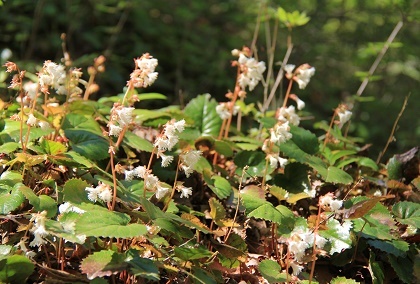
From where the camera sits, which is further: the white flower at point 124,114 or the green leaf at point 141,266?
the white flower at point 124,114

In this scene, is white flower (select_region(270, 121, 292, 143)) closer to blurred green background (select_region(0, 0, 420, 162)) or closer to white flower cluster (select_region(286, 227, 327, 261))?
white flower cluster (select_region(286, 227, 327, 261))

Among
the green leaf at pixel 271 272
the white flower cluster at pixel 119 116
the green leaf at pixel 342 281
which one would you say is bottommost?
the green leaf at pixel 342 281

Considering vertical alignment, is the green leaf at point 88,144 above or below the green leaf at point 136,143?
above

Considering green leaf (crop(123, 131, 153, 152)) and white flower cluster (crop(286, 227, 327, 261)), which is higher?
white flower cluster (crop(286, 227, 327, 261))

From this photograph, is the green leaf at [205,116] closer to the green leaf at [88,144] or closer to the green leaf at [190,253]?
the green leaf at [88,144]

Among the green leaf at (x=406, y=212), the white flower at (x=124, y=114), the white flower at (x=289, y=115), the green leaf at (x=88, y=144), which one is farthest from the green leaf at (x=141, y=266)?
the white flower at (x=289, y=115)

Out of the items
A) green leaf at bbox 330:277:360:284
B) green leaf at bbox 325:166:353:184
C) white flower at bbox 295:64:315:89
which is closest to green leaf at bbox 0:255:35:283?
green leaf at bbox 330:277:360:284

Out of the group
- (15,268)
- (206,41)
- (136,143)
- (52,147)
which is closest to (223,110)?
(136,143)

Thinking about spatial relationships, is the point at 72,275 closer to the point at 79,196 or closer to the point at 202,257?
the point at 79,196

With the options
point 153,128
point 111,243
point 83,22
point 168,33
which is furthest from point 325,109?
point 111,243
